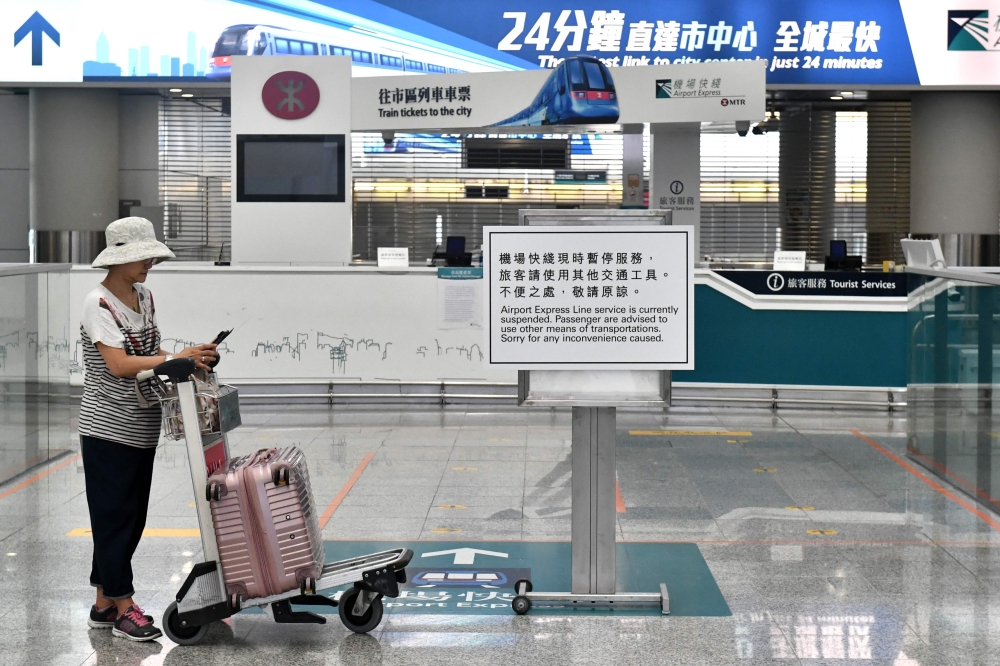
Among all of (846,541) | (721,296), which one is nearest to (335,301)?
(721,296)

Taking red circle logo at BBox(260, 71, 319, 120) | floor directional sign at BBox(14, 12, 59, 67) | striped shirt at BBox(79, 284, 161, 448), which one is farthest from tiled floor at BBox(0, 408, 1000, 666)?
floor directional sign at BBox(14, 12, 59, 67)

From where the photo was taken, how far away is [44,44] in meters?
15.1

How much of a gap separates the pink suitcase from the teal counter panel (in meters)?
6.23

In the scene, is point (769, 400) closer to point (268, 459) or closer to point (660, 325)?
point (660, 325)

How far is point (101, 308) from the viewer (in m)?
3.96

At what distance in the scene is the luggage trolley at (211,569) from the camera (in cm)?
392

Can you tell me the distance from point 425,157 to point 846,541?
1211cm

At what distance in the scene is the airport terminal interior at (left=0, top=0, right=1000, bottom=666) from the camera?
4.06 meters

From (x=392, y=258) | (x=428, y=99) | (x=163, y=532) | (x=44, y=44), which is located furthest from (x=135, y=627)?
(x=44, y=44)

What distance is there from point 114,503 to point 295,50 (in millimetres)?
12193

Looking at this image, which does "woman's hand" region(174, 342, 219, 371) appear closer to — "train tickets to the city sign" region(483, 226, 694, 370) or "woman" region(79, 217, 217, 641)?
"woman" region(79, 217, 217, 641)

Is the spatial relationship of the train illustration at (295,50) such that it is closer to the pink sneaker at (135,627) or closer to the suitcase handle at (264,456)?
the suitcase handle at (264,456)

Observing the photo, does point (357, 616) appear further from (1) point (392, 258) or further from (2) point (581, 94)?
(2) point (581, 94)

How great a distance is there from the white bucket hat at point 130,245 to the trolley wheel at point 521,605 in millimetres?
1866
